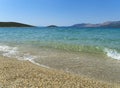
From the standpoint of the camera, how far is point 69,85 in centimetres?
749

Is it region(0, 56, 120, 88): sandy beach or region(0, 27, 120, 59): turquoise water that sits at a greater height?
region(0, 56, 120, 88): sandy beach

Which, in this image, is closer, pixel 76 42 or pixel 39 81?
pixel 39 81

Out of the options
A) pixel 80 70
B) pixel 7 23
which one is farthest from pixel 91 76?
pixel 7 23

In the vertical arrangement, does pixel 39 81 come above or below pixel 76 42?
above

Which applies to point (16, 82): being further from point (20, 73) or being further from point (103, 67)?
point (103, 67)

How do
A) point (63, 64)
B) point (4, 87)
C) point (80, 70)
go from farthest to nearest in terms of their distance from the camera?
point (63, 64), point (80, 70), point (4, 87)

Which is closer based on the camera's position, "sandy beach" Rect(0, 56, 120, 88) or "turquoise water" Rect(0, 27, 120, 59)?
"sandy beach" Rect(0, 56, 120, 88)

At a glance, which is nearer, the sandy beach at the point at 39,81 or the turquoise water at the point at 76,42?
the sandy beach at the point at 39,81

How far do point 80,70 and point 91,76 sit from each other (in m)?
1.14

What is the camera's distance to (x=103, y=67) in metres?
11.3

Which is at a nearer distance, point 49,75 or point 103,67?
point 49,75

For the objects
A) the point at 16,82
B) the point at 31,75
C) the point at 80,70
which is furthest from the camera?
the point at 80,70

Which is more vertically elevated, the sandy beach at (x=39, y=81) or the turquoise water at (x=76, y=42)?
the sandy beach at (x=39, y=81)

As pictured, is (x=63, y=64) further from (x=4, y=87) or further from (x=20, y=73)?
(x=4, y=87)
